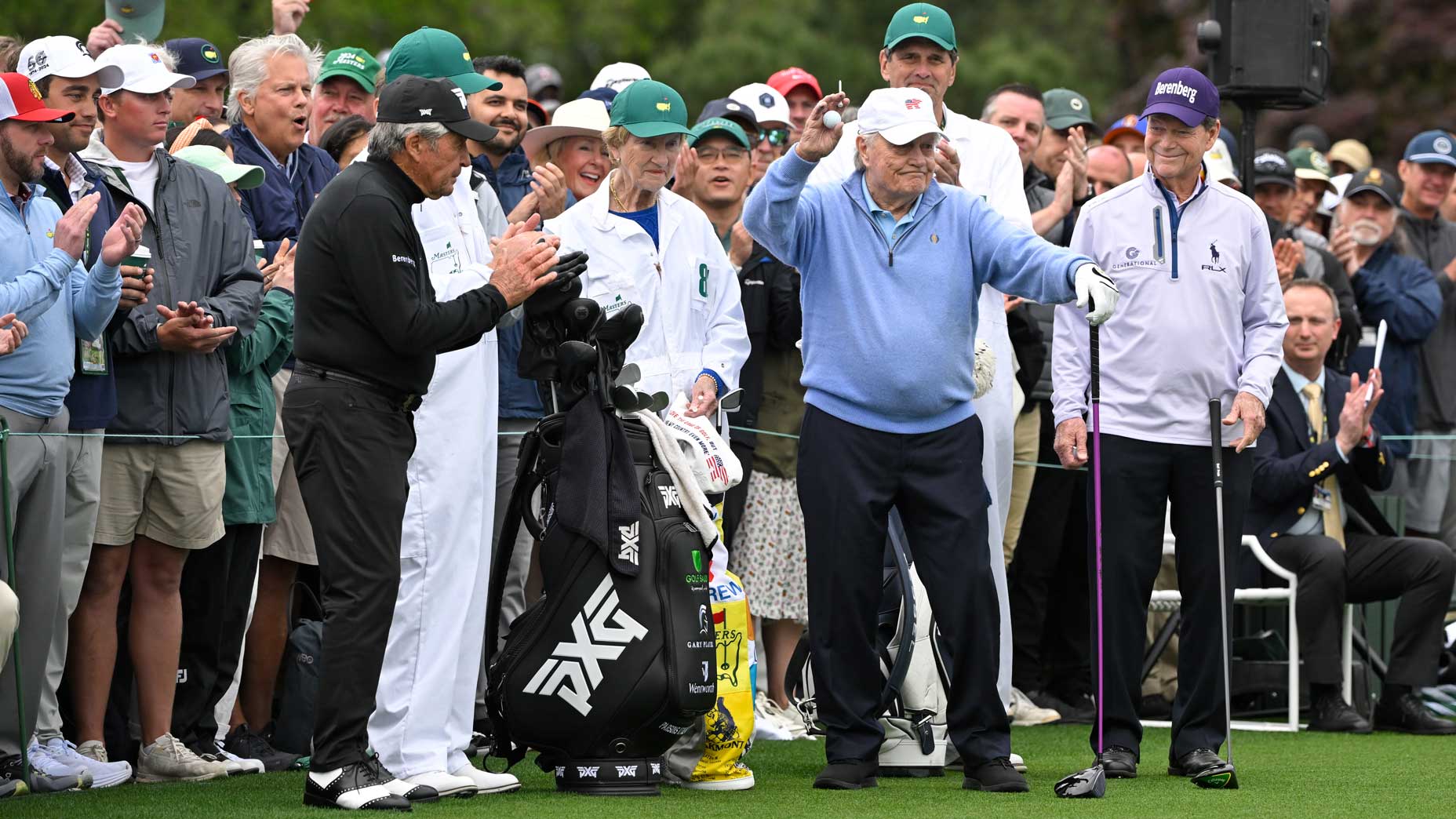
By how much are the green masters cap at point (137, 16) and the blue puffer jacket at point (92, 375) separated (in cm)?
219

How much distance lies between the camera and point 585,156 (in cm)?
873

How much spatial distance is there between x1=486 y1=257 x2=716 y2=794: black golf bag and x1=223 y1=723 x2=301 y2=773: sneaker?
1.02 metres

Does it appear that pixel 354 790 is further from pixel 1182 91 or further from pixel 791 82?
pixel 791 82

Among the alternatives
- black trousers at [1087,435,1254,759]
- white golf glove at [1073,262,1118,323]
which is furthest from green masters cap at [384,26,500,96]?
black trousers at [1087,435,1254,759]

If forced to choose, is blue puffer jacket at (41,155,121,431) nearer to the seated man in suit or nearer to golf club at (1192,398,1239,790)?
golf club at (1192,398,1239,790)

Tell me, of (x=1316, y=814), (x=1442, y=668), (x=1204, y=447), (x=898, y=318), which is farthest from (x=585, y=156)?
(x=1442, y=668)

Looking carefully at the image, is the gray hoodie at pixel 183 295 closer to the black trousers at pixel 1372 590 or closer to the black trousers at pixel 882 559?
the black trousers at pixel 882 559

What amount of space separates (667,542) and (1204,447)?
1.87 meters

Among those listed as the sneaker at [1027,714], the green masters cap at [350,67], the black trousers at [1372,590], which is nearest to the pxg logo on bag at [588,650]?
the sneaker at [1027,714]

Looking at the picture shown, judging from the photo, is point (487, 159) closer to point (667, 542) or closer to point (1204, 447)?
point (667, 542)

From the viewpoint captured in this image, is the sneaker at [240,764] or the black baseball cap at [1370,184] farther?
the black baseball cap at [1370,184]

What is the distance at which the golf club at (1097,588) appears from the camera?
6.67 metres

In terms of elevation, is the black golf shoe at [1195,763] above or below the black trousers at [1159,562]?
below

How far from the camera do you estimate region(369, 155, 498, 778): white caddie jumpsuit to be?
6.57 m
